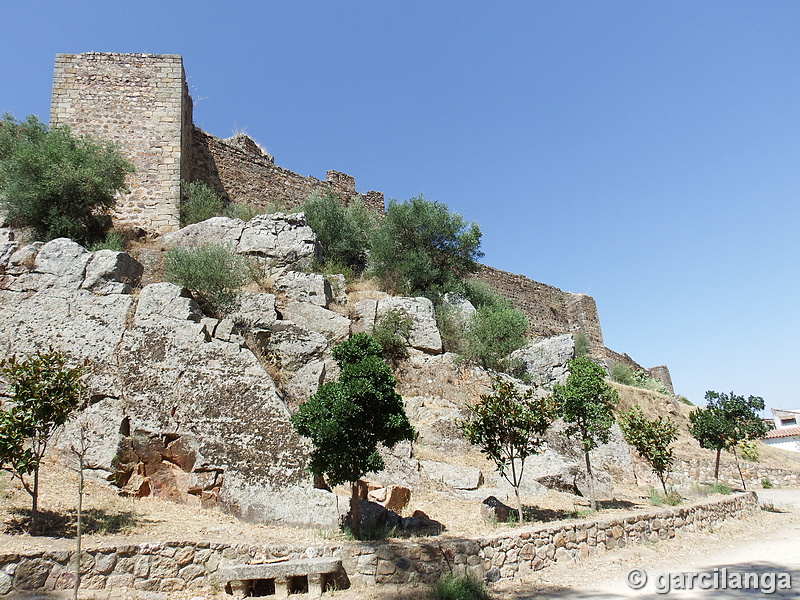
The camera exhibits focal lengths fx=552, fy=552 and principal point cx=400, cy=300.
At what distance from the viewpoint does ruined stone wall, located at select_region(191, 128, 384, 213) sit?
18.5 metres

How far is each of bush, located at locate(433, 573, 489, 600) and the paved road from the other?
389mm

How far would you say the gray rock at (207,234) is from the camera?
14062 mm

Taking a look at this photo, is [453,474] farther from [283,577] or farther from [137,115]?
[137,115]

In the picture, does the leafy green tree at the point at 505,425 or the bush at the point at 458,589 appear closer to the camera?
the bush at the point at 458,589

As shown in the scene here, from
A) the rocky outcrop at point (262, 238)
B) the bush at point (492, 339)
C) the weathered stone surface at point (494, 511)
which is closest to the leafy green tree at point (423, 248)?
the bush at point (492, 339)

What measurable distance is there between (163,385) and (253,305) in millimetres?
3474

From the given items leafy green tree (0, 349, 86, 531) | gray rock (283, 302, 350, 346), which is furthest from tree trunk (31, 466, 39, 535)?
gray rock (283, 302, 350, 346)

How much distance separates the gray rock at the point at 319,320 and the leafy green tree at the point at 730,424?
34.4 feet

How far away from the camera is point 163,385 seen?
873 centimetres

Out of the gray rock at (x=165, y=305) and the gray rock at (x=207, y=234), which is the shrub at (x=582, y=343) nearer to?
the gray rock at (x=207, y=234)

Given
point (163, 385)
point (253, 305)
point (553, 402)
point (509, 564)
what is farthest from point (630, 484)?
point (163, 385)

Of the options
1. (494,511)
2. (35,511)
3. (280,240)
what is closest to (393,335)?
(280,240)

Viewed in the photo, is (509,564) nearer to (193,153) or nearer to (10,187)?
(10,187)

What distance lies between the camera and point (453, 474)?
1006cm
